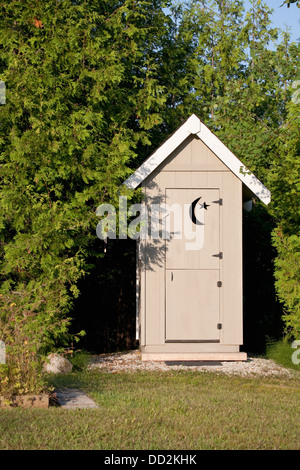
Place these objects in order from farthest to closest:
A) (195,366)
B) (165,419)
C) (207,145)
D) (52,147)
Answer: (207,145)
(195,366)
(52,147)
(165,419)

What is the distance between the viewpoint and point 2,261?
39.4 feet

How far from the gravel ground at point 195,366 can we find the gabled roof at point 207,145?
301 cm

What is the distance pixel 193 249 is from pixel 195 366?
6.88 feet

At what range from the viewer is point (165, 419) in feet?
23.0

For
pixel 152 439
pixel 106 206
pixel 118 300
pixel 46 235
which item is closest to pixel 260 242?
pixel 118 300

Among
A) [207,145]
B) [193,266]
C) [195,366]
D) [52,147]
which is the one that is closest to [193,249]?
[193,266]

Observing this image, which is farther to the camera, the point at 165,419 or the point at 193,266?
the point at 193,266

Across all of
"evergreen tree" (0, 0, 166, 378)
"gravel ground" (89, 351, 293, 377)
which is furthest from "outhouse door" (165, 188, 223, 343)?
"evergreen tree" (0, 0, 166, 378)

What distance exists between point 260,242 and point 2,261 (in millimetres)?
5909

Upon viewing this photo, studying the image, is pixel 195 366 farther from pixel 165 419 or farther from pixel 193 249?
pixel 165 419

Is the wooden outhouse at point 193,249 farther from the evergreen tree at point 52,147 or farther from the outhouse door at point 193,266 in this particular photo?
the evergreen tree at point 52,147

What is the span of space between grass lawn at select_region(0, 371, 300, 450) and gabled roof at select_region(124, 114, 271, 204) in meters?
3.71

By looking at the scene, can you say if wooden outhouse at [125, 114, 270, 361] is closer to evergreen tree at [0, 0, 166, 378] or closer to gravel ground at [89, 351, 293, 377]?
gravel ground at [89, 351, 293, 377]

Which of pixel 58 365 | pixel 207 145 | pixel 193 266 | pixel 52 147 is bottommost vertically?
pixel 58 365
